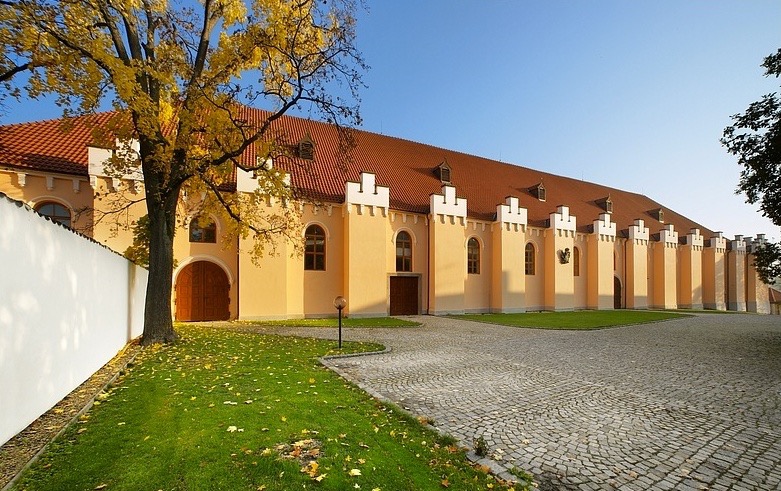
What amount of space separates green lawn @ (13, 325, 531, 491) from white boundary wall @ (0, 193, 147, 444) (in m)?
0.60

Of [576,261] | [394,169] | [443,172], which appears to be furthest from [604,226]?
[394,169]

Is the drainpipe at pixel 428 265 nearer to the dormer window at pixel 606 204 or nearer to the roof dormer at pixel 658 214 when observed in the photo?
the dormer window at pixel 606 204

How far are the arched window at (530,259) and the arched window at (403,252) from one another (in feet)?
30.4

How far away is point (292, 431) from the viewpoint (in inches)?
166

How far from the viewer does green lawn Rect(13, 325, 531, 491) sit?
10.5 ft

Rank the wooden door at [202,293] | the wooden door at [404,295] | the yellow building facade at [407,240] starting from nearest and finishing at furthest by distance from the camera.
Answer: the yellow building facade at [407,240]
the wooden door at [202,293]
the wooden door at [404,295]

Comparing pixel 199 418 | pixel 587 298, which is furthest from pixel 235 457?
pixel 587 298

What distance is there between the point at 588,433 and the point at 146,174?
1104 cm

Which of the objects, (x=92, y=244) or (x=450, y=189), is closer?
(x=92, y=244)

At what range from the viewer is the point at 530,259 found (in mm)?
26000

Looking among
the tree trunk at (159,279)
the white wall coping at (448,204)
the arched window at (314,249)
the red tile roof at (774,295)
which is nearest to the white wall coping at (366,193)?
the arched window at (314,249)

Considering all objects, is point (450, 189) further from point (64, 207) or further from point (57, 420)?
point (57, 420)

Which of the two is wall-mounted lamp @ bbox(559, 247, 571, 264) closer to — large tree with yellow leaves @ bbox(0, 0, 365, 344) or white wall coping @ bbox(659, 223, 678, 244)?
white wall coping @ bbox(659, 223, 678, 244)

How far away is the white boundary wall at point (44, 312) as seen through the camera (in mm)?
3814
